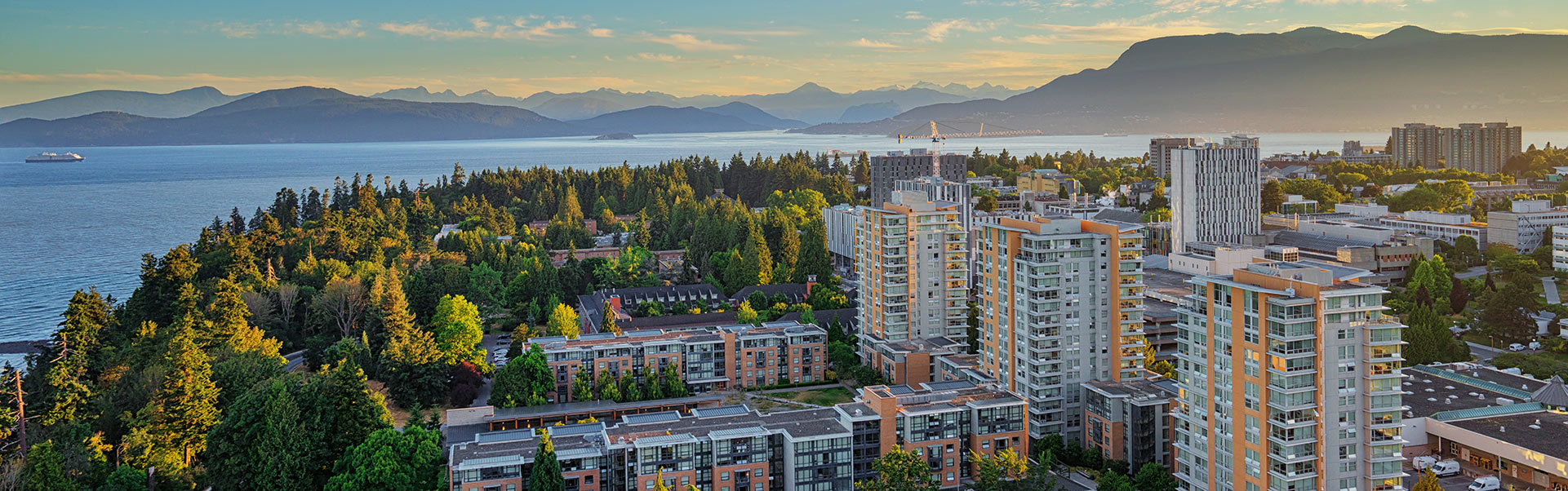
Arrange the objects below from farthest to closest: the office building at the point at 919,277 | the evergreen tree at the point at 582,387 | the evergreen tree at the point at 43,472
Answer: the office building at the point at 919,277, the evergreen tree at the point at 582,387, the evergreen tree at the point at 43,472

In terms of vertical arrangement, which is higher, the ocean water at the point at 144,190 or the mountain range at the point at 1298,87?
the mountain range at the point at 1298,87


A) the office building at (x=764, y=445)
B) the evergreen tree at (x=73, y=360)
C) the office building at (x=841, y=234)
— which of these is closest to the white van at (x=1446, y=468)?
the office building at (x=764, y=445)

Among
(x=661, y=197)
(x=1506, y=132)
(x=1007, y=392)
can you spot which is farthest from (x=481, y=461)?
(x=1506, y=132)

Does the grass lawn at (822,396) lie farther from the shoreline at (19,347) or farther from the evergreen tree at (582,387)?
the shoreline at (19,347)

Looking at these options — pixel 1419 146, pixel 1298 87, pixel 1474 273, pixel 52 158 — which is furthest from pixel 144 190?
pixel 1298 87

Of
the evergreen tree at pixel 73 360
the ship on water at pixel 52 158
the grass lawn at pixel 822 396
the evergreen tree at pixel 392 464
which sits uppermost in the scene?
the ship on water at pixel 52 158
